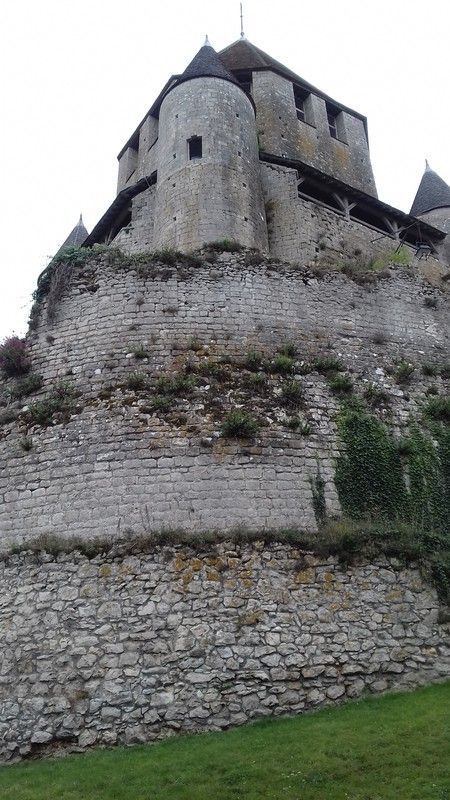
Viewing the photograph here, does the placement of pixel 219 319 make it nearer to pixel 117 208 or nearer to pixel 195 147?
pixel 195 147

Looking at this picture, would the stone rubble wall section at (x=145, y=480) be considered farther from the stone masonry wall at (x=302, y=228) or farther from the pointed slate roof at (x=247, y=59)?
the pointed slate roof at (x=247, y=59)

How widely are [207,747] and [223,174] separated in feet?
50.2

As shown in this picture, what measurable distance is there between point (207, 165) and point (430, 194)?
15.1 meters

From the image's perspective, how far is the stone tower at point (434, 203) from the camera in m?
28.7

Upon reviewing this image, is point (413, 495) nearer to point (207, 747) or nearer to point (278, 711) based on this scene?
point (278, 711)

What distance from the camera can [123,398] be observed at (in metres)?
12.3

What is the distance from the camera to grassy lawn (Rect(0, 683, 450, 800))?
7117mm

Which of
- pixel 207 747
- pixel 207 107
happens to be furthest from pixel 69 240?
pixel 207 747

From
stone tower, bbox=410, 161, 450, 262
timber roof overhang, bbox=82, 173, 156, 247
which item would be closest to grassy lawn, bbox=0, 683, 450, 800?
timber roof overhang, bbox=82, 173, 156, 247

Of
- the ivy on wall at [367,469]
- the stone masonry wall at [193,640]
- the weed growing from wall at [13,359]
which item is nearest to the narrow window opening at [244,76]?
the weed growing from wall at [13,359]

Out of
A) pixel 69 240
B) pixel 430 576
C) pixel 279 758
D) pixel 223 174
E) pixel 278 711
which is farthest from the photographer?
pixel 69 240

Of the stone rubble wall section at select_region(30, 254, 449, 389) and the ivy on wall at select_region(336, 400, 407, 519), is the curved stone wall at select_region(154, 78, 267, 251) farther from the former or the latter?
the ivy on wall at select_region(336, 400, 407, 519)

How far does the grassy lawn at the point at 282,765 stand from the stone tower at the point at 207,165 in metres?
12.6

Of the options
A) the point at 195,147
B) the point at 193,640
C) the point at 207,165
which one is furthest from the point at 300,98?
the point at 193,640
